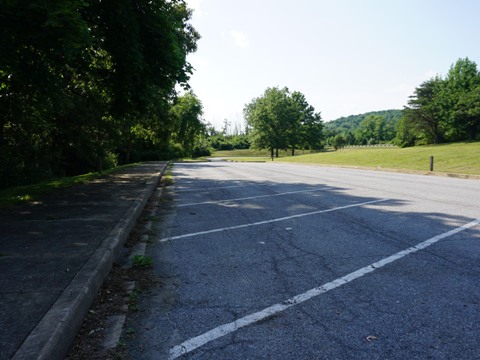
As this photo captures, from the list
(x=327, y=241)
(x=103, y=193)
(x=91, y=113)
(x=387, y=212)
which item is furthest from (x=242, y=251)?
(x=91, y=113)

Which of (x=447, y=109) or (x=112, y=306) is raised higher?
(x=447, y=109)

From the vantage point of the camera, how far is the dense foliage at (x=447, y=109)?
197ft

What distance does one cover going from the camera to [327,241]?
5277mm

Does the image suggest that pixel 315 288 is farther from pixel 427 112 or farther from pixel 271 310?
Result: pixel 427 112

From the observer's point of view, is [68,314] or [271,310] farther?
[271,310]

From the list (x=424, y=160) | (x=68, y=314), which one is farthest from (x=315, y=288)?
(x=424, y=160)

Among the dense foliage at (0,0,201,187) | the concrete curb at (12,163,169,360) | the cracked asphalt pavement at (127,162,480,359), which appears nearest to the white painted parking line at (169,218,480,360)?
the cracked asphalt pavement at (127,162,480,359)

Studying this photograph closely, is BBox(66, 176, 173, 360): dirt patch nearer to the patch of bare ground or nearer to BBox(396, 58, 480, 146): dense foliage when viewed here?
the patch of bare ground

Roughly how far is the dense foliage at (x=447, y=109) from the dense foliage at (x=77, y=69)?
60.7 m

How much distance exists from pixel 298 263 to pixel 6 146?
18.7 meters

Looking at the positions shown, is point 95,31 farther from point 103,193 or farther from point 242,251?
point 242,251

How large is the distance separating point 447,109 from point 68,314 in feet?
246

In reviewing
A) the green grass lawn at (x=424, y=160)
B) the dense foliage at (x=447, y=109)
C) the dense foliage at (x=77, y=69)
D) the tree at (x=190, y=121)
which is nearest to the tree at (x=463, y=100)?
the dense foliage at (x=447, y=109)

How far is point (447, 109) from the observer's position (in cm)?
6388
